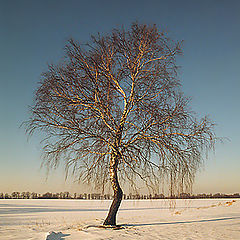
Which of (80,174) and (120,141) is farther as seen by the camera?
(120,141)

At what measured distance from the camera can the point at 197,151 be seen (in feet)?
30.2

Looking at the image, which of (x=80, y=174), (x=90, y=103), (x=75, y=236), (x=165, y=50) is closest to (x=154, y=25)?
(x=165, y=50)

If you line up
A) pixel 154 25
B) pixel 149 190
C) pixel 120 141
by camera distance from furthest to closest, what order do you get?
pixel 154 25, pixel 120 141, pixel 149 190

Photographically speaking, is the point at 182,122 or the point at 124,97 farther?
the point at 124,97

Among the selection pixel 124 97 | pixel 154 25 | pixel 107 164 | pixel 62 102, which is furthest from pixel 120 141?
pixel 154 25

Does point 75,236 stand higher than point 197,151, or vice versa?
point 197,151

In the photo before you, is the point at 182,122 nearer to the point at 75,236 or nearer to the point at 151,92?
the point at 151,92

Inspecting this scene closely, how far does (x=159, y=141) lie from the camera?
952cm

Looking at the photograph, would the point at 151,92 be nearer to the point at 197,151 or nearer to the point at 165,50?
the point at 165,50

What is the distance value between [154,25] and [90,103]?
4122mm

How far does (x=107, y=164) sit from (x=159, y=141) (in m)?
2.09

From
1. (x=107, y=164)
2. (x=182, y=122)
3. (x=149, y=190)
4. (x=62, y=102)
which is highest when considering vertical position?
(x=62, y=102)

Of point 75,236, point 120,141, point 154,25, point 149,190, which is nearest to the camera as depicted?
point 75,236

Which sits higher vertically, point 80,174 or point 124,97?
point 124,97
